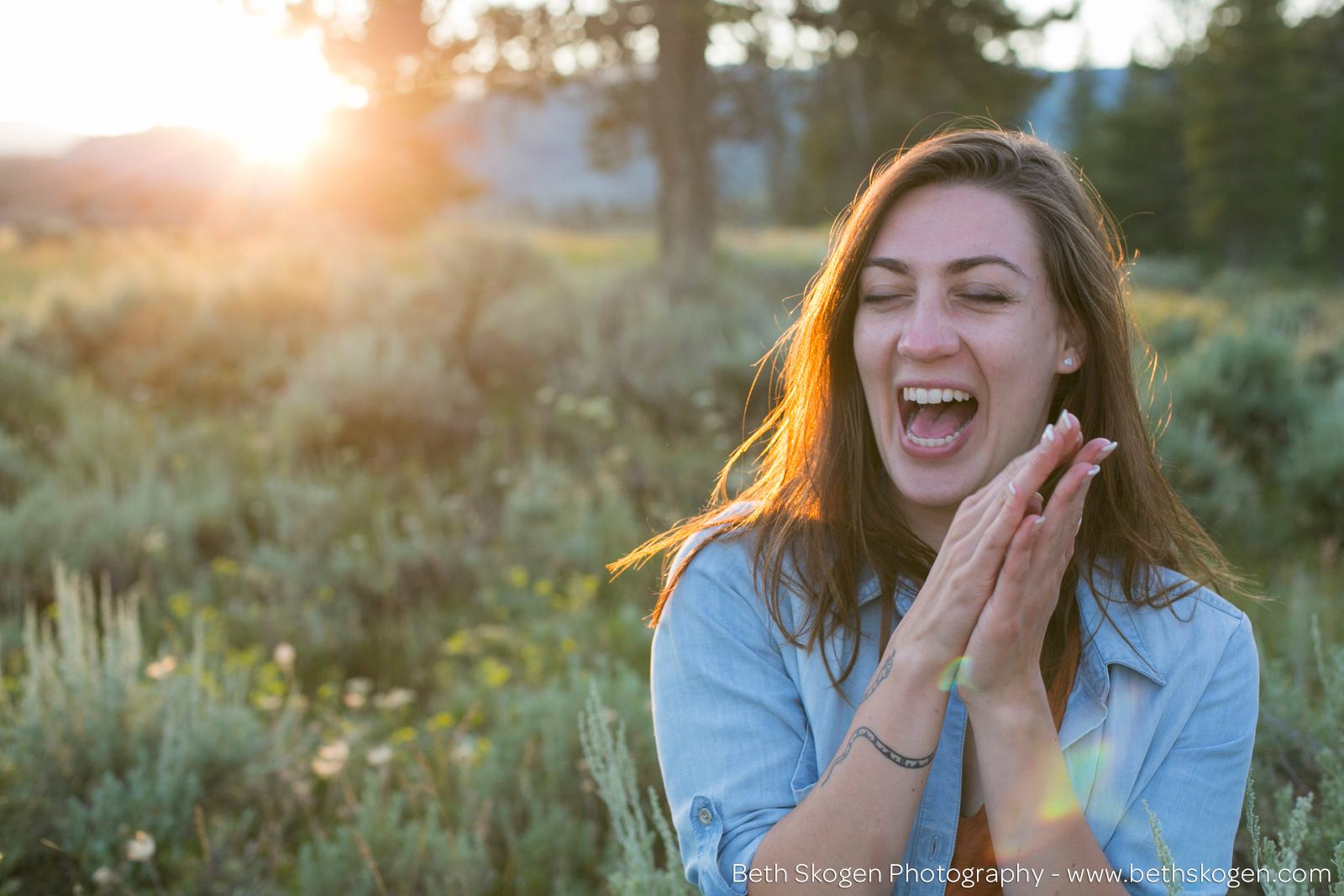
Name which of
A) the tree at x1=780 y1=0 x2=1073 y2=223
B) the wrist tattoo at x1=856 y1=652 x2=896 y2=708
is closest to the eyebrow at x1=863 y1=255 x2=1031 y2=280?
the wrist tattoo at x1=856 y1=652 x2=896 y2=708

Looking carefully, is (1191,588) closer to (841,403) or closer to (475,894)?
(841,403)

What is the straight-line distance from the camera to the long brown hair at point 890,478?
1687mm

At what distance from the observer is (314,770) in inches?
130

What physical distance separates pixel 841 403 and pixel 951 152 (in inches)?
21.9

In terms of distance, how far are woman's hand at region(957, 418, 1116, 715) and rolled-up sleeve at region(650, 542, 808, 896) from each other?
336 millimetres

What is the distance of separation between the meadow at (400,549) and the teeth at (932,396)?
2.00ft

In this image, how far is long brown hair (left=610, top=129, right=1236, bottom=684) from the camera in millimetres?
1687

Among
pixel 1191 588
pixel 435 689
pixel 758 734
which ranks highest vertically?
pixel 1191 588

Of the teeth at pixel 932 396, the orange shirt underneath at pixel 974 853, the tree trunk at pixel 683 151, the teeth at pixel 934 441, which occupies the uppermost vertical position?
the tree trunk at pixel 683 151

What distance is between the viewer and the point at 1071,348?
72.6 inches

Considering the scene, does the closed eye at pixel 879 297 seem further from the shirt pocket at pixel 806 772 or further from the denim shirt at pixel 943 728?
the shirt pocket at pixel 806 772

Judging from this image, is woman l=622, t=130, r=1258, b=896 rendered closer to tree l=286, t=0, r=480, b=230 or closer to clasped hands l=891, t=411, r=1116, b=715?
clasped hands l=891, t=411, r=1116, b=715

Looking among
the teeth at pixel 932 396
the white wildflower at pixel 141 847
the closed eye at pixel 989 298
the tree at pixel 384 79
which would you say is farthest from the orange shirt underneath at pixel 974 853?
the tree at pixel 384 79

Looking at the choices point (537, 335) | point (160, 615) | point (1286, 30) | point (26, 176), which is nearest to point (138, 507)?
point (160, 615)
